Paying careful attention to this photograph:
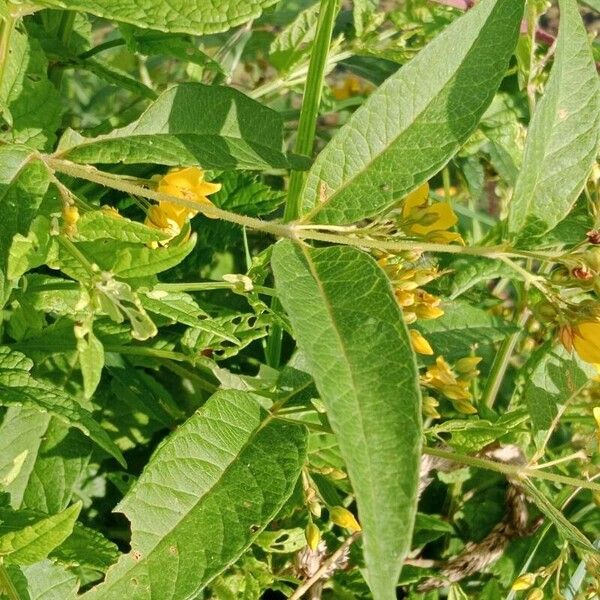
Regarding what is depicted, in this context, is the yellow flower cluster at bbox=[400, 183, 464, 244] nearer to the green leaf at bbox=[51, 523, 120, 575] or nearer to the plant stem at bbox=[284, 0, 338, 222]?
the plant stem at bbox=[284, 0, 338, 222]

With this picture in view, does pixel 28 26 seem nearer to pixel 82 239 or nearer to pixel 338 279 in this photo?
pixel 82 239

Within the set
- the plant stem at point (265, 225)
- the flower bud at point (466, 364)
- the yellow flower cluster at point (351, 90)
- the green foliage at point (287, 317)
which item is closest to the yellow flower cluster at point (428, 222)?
the green foliage at point (287, 317)

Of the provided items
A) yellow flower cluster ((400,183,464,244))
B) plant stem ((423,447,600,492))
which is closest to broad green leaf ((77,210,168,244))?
yellow flower cluster ((400,183,464,244))

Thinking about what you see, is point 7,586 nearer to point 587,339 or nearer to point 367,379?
point 367,379

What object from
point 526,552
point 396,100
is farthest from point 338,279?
point 526,552

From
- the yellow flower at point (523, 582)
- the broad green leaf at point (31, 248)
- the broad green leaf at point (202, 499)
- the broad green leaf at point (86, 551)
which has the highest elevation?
the broad green leaf at point (31, 248)

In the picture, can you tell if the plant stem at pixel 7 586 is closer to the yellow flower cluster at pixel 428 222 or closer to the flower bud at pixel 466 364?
the yellow flower cluster at pixel 428 222

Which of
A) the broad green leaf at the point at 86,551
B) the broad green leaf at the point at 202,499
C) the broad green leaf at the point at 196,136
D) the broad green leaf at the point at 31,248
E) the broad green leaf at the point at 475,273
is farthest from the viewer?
the broad green leaf at the point at 475,273

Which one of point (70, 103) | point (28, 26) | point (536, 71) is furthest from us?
point (70, 103)
